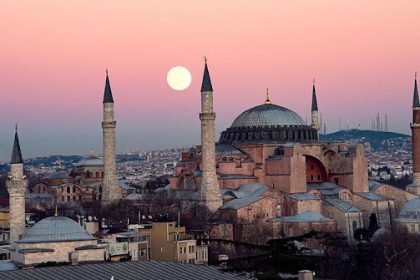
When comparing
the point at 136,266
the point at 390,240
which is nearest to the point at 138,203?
the point at 390,240

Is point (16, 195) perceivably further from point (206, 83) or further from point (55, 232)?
point (206, 83)

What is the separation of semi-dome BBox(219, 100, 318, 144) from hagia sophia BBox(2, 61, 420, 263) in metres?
0.05

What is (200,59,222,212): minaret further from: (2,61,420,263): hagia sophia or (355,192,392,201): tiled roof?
(355,192,392,201): tiled roof

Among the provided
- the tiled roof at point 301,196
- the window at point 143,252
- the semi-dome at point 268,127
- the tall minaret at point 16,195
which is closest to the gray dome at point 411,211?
the tiled roof at point 301,196

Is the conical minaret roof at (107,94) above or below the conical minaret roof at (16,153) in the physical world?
above

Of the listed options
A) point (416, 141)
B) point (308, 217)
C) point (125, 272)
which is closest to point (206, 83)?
point (308, 217)

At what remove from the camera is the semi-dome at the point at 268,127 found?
5591 cm

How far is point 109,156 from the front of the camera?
2119 inches

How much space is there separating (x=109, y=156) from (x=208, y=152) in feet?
21.1

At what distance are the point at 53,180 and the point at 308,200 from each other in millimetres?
24201

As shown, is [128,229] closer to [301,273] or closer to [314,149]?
[314,149]

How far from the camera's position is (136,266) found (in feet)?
88.5

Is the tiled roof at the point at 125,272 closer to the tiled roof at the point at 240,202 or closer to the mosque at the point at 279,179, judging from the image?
the mosque at the point at 279,179

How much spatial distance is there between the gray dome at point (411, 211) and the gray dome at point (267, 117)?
28.0 feet
